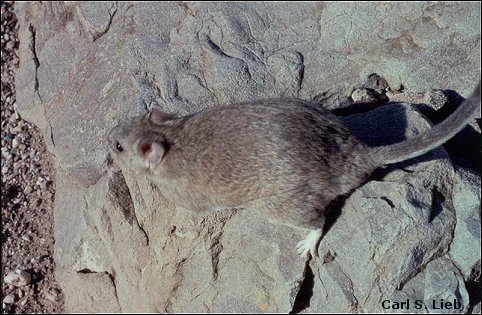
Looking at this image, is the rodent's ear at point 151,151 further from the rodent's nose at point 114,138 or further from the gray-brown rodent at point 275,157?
the rodent's nose at point 114,138

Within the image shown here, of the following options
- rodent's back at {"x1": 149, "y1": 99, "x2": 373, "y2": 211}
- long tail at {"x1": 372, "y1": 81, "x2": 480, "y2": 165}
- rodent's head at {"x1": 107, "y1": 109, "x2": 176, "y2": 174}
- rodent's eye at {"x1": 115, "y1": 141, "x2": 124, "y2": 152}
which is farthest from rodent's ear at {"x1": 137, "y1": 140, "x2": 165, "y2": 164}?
long tail at {"x1": 372, "y1": 81, "x2": 480, "y2": 165}

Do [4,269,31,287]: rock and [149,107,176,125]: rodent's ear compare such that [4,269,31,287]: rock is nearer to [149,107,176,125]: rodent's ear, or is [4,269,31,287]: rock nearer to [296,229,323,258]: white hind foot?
[149,107,176,125]: rodent's ear

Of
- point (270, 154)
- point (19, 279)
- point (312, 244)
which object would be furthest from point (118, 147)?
point (19, 279)

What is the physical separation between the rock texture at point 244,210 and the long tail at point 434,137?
24 cm

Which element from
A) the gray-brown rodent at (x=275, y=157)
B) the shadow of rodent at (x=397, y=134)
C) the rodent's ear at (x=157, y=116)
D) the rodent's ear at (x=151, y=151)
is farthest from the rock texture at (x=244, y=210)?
the rodent's ear at (x=157, y=116)

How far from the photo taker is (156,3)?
21.6 ft

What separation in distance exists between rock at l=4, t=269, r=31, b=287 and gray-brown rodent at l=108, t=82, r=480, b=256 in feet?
7.87

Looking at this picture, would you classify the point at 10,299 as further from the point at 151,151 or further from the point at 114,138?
the point at 151,151

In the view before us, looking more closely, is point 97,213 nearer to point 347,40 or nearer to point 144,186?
point 144,186

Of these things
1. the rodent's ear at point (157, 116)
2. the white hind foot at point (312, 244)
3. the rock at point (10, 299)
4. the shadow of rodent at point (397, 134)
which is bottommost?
the rock at point (10, 299)

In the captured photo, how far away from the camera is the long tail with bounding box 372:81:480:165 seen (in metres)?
4.17

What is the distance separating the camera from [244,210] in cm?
516

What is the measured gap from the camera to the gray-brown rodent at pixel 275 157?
4.57 meters

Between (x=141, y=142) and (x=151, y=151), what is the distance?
11 cm
